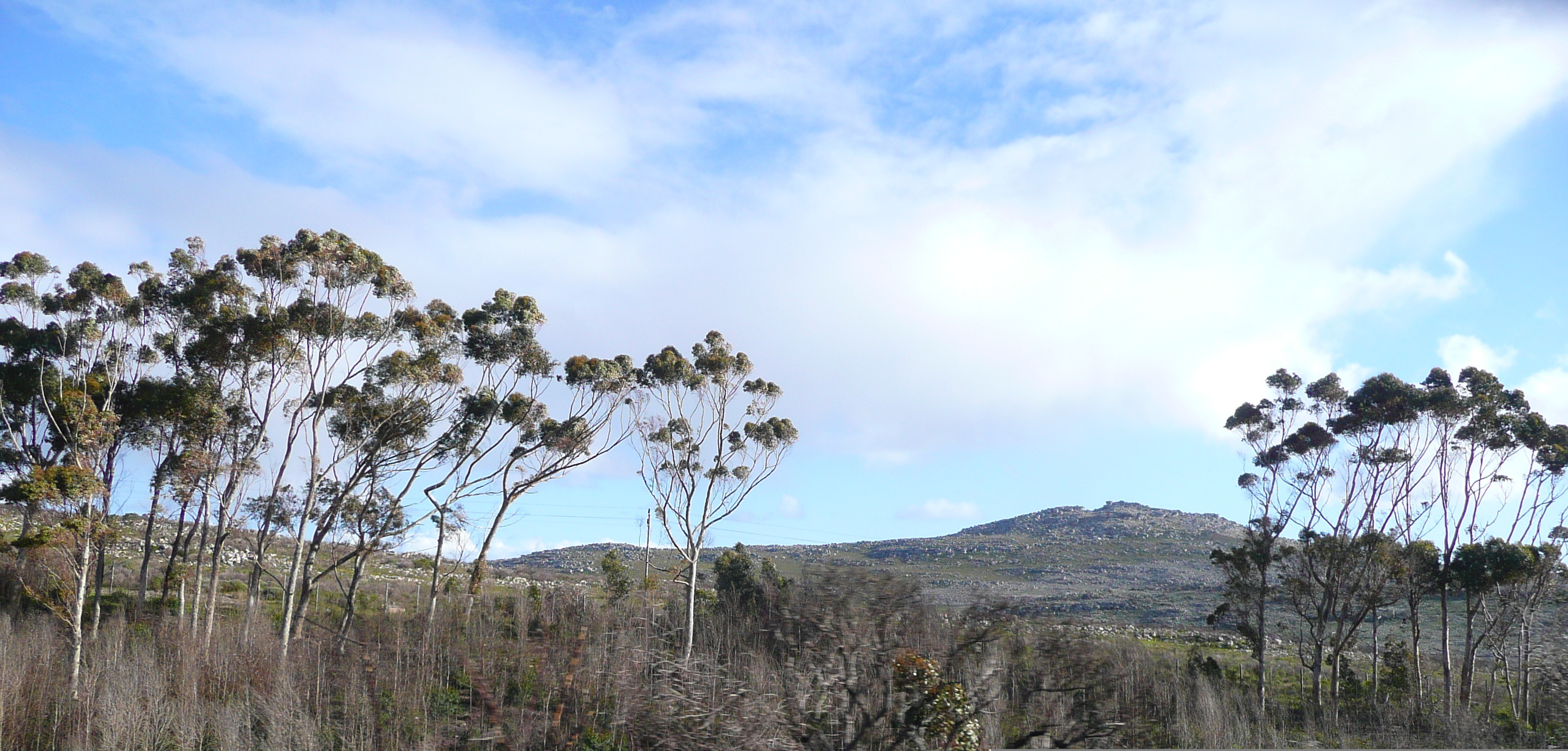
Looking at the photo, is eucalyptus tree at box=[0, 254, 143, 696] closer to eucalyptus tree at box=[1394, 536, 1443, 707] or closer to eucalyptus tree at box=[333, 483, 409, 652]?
eucalyptus tree at box=[333, 483, 409, 652]

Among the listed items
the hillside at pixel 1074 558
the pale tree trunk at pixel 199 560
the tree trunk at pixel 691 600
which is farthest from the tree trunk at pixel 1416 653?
the pale tree trunk at pixel 199 560

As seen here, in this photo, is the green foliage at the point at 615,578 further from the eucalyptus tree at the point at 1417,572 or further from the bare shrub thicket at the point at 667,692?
the eucalyptus tree at the point at 1417,572

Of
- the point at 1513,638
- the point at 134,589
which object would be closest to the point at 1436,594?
the point at 1513,638

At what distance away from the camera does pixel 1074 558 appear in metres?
113

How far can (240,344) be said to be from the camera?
78.6 feet

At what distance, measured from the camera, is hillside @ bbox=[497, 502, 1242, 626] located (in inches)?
2948

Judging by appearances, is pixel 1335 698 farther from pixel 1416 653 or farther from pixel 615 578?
pixel 615 578

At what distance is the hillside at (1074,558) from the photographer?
246 feet

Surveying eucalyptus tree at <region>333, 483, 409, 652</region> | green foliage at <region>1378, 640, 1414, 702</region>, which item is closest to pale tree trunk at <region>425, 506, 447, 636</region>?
eucalyptus tree at <region>333, 483, 409, 652</region>

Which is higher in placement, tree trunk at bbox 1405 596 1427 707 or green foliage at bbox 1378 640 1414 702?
tree trunk at bbox 1405 596 1427 707

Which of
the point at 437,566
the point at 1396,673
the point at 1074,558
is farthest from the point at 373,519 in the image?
the point at 1074,558

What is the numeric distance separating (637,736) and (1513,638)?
38.0 m

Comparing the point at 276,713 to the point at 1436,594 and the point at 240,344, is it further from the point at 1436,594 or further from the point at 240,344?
the point at 1436,594

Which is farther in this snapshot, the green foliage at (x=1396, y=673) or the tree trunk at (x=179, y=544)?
the green foliage at (x=1396, y=673)
